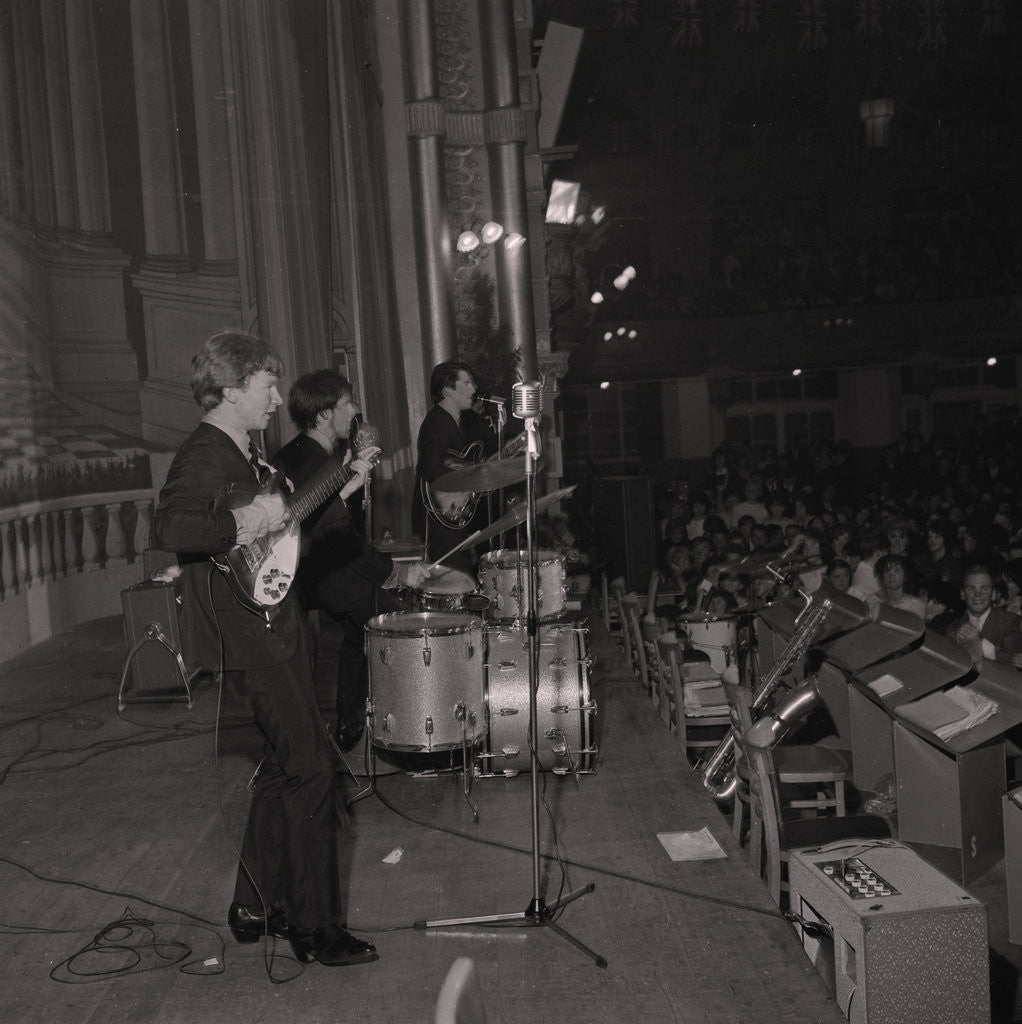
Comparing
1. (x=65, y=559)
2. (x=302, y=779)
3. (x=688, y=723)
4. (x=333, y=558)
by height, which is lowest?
(x=688, y=723)

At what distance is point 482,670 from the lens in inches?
179

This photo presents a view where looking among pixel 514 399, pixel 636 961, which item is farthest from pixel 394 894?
pixel 514 399

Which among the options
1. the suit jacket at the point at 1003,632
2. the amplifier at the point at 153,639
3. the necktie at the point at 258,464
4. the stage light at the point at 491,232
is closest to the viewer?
the necktie at the point at 258,464

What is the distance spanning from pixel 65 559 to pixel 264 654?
4930 mm

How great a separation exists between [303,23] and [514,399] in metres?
7.04

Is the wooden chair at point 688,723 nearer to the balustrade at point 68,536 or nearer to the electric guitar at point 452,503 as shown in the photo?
the electric guitar at point 452,503

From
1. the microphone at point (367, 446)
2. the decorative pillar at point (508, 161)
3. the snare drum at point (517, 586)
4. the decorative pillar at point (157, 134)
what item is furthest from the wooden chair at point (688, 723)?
the decorative pillar at point (508, 161)

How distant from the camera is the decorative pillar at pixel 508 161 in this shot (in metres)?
12.5

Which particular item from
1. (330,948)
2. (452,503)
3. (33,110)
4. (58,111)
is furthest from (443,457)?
(58,111)

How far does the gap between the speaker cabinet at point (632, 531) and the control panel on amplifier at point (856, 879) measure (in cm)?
720

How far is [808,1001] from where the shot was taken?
2.89 meters

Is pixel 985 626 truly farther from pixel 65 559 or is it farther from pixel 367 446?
pixel 65 559

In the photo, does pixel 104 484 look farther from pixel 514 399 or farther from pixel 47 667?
pixel 514 399

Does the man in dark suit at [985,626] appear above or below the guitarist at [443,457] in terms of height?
below
